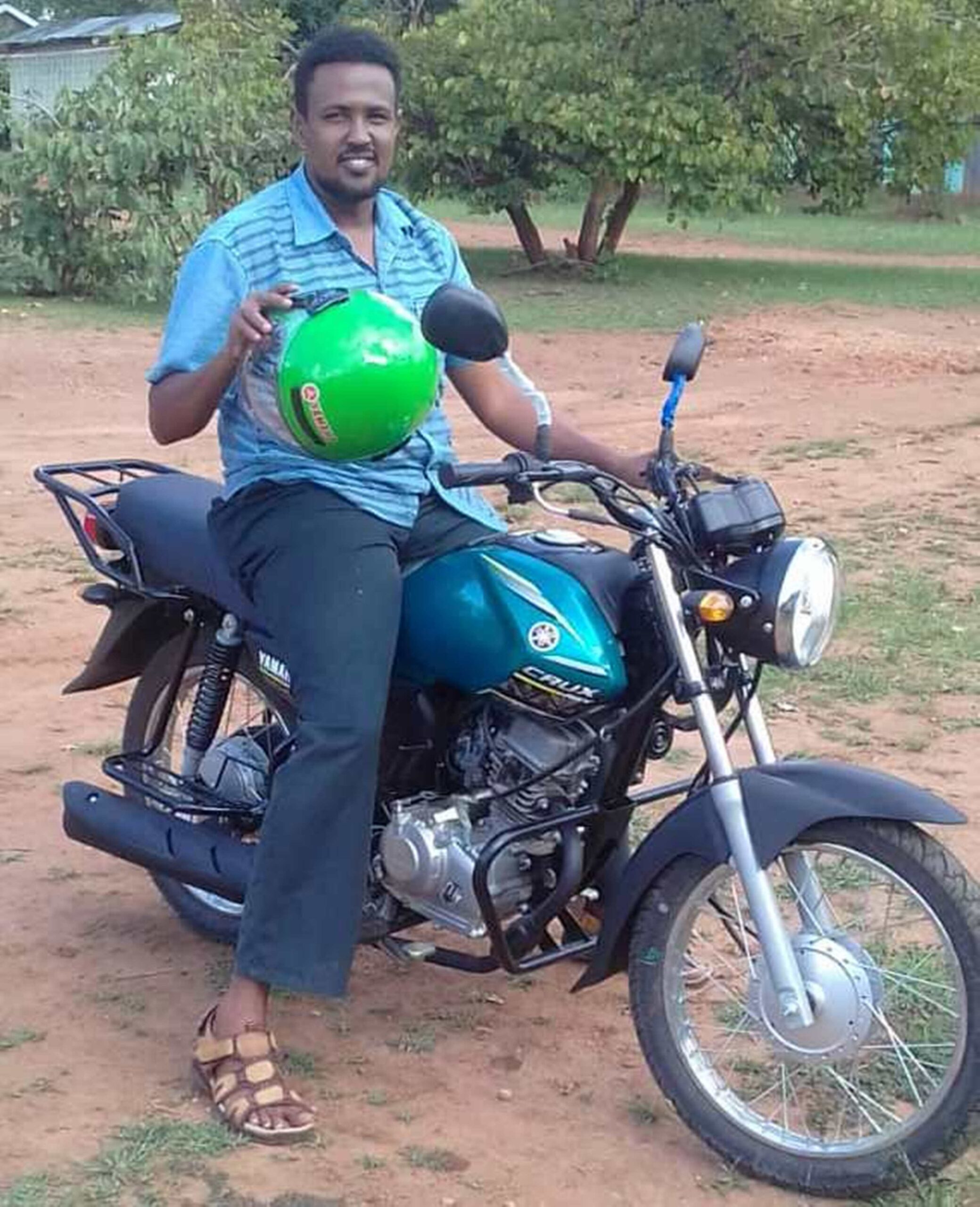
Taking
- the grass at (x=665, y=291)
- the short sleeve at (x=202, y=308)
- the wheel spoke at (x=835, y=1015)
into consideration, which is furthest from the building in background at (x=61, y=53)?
the wheel spoke at (x=835, y=1015)

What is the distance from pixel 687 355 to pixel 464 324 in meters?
0.54

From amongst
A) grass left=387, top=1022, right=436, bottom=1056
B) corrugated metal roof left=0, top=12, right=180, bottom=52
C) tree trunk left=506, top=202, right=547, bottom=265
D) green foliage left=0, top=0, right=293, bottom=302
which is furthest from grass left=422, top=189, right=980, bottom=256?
grass left=387, top=1022, right=436, bottom=1056

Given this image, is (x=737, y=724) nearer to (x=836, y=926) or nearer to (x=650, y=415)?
(x=836, y=926)

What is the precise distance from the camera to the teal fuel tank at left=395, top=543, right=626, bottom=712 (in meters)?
3.40

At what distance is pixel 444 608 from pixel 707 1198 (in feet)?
3.80

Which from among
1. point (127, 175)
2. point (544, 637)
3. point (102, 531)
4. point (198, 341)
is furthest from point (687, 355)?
point (127, 175)

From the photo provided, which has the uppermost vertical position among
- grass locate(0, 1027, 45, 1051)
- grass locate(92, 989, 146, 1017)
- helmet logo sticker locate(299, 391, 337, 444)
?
helmet logo sticker locate(299, 391, 337, 444)

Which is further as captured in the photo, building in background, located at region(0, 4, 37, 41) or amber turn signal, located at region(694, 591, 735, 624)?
building in background, located at region(0, 4, 37, 41)

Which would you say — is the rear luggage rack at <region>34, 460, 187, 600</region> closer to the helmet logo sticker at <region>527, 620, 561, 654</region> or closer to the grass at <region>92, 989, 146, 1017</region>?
the grass at <region>92, 989, 146, 1017</region>

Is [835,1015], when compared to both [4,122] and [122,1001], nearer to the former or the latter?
[122,1001]

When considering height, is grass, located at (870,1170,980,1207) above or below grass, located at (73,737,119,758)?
above

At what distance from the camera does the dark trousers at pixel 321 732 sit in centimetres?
345

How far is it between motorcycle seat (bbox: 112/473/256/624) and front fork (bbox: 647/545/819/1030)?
96cm

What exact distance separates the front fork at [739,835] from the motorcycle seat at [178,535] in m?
0.96
